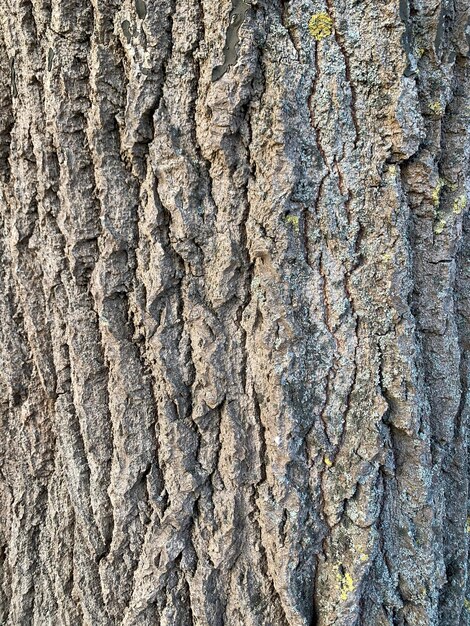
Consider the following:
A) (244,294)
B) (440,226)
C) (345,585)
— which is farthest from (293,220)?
(345,585)

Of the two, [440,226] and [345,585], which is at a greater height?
[440,226]

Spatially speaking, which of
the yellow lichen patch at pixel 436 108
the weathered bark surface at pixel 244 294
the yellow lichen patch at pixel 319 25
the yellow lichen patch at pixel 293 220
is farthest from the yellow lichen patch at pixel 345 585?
the yellow lichen patch at pixel 319 25

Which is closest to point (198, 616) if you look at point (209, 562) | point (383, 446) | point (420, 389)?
point (209, 562)

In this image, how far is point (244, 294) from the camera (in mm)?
1091

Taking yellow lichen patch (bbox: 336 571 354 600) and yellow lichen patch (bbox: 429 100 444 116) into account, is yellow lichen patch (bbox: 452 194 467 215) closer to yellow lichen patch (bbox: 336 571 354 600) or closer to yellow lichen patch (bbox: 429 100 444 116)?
yellow lichen patch (bbox: 429 100 444 116)

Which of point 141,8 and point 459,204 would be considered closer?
point 141,8

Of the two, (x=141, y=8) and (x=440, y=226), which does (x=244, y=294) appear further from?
(x=141, y=8)

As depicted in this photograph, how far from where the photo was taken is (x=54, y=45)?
1.06 metres

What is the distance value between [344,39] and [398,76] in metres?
0.14

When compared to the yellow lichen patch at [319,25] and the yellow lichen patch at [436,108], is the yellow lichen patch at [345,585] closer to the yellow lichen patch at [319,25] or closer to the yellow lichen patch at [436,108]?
the yellow lichen patch at [436,108]

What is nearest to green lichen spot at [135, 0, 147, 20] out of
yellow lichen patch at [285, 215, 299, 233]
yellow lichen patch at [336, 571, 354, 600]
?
yellow lichen patch at [285, 215, 299, 233]

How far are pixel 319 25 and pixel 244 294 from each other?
22.9 inches

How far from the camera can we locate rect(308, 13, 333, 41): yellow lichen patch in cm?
101

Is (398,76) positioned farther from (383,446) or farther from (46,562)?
(46,562)
